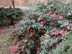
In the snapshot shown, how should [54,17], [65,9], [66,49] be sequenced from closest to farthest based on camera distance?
[66,49]
[54,17]
[65,9]

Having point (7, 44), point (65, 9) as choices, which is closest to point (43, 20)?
point (65, 9)

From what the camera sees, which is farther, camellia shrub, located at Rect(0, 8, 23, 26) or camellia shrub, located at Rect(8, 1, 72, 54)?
camellia shrub, located at Rect(0, 8, 23, 26)

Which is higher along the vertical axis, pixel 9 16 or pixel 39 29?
pixel 39 29

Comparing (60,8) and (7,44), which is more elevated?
(60,8)

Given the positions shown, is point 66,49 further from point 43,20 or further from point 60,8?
point 60,8

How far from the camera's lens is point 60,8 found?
2.56 meters

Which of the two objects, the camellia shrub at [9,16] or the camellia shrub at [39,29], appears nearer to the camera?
the camellia shrub at [39,29]

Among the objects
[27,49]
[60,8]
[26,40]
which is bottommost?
[27,49]

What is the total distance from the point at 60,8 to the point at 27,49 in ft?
4.24

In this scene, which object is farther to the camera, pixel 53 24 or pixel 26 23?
pixel 26 23

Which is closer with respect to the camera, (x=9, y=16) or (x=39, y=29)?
(x=39, y=29)

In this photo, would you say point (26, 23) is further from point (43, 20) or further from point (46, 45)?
point (46, 45)

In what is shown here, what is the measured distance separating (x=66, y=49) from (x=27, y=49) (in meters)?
1.13

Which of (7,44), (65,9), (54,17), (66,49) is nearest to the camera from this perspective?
(66,49)
